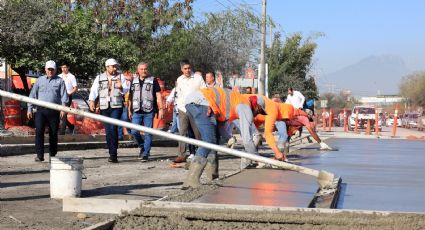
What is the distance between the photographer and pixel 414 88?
12356 centimetres

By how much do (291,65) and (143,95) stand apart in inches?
1431

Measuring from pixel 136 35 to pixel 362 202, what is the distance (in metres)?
27.1

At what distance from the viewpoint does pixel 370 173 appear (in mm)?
11375

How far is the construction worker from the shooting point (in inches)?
327

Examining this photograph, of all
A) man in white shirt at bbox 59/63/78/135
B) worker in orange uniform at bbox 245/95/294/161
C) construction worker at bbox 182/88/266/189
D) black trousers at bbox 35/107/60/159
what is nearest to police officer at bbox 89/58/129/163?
man in white shirt at bbox 59/63/78/135

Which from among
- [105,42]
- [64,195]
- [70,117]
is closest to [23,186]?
[64,195]

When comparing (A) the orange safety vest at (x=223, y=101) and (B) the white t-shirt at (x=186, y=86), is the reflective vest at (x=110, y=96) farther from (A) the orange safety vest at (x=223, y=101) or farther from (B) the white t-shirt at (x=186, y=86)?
(A) the orange safety vest at (x=223, y=101)

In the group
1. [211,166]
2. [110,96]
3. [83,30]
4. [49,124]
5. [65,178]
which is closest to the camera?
[65,178]

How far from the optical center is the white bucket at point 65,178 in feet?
25.5

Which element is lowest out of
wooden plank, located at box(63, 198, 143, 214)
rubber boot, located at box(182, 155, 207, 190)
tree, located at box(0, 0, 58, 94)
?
wooden plank, located at box(63, 198, 143, 214)

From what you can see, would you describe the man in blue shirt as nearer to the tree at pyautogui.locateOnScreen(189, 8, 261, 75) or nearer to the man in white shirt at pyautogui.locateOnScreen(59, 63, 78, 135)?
the man in white shirt at pyautogui.locateOnScreen(59, 63, 78, 135)

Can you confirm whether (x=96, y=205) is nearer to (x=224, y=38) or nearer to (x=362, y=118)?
(x=224, y=38)

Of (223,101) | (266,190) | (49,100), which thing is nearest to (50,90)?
(49,100)

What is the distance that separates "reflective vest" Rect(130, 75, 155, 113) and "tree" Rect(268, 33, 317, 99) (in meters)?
33.0
